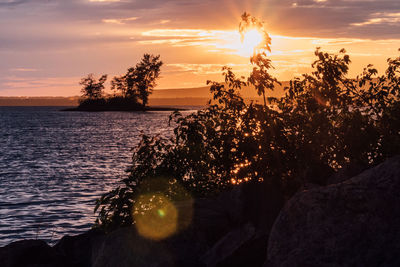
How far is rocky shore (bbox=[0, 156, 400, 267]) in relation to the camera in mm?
6449

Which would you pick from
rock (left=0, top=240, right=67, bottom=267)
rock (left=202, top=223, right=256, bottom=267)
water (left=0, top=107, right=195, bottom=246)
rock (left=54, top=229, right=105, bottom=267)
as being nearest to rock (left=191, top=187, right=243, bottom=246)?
rock (left=202, top=223, right=256, bottom=267)

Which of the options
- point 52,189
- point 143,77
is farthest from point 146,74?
point 52,189

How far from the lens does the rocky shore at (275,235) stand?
254 inches

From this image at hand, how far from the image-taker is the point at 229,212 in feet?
34.6

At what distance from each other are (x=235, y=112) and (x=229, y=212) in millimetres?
3854

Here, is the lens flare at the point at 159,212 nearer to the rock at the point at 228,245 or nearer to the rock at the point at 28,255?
the rock at the point at 228,245

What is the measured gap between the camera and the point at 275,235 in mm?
7066

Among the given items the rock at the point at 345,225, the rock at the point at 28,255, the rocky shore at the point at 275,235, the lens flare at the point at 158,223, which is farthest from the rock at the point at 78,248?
the rock at the point at 345,225

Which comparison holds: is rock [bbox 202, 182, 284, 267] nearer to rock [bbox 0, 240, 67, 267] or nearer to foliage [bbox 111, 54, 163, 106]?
rock [bbox 0, 240, 67, 267]

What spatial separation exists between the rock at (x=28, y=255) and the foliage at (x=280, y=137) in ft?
5.93

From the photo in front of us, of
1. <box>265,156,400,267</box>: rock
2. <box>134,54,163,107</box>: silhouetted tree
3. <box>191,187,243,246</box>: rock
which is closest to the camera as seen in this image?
<box>265,156,400,267</box>: rock

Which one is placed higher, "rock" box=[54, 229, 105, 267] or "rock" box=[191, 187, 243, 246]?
"rock" box=[191, 187, 243, 246]

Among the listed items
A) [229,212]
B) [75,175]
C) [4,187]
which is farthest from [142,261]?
[75,175]

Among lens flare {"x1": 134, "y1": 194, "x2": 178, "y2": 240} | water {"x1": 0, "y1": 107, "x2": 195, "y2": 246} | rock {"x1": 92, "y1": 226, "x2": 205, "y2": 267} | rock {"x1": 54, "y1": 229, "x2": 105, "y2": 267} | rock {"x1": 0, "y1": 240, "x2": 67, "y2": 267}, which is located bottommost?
water {"x1": 0, "y1": 107, "x2": 195, "y2": 246}
